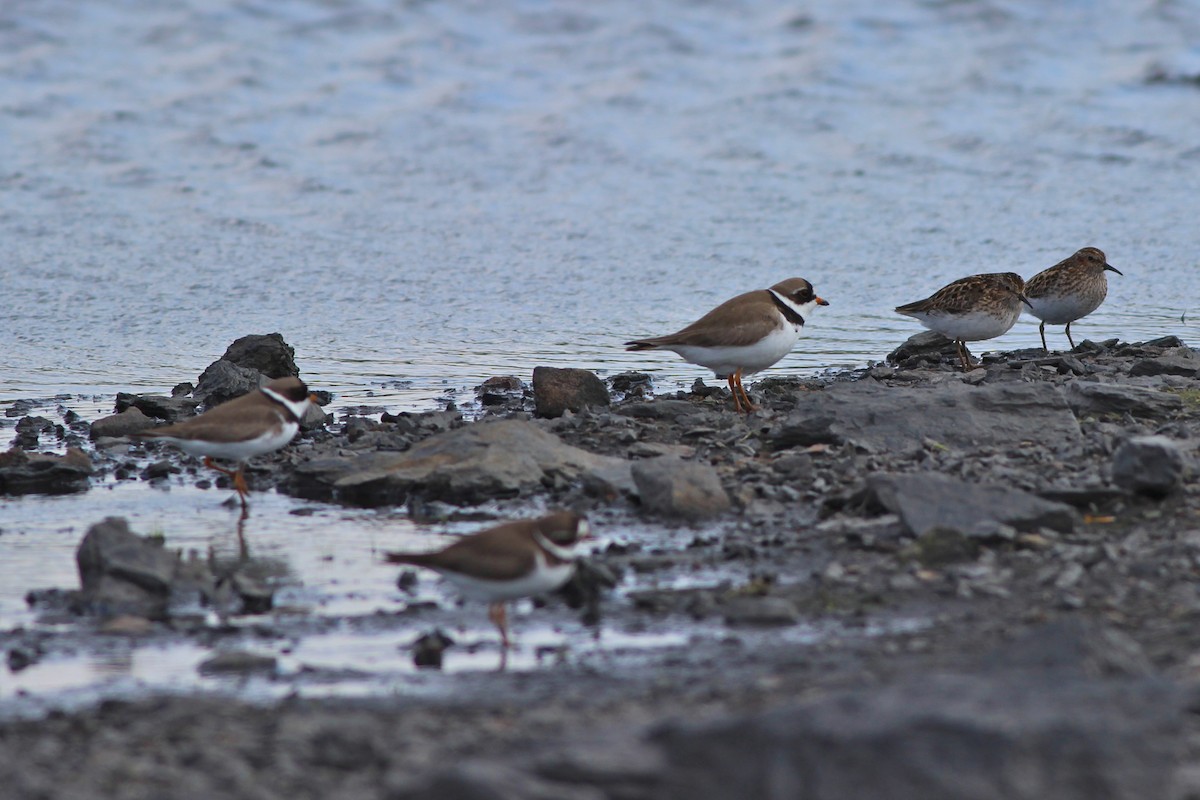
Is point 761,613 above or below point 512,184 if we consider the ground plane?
below

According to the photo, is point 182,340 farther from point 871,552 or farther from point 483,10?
point 483,10

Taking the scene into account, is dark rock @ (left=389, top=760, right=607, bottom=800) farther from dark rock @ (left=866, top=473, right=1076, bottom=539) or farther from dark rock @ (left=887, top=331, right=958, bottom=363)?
dark rock @ (left=887, top=331, right=958, bottom=363)

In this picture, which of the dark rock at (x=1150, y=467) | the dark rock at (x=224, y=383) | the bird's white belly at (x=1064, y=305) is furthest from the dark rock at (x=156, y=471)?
the bird's white belly at (x=1064, y=305)

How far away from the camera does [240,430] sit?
30.5 ft

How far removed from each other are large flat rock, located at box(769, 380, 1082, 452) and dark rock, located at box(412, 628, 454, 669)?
4021mm

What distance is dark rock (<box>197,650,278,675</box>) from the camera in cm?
626

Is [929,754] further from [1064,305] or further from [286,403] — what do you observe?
[1064,305]

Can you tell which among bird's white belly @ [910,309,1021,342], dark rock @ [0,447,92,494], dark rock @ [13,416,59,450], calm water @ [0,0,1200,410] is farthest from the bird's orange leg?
bird's white belly @ [910,309,1021,342]

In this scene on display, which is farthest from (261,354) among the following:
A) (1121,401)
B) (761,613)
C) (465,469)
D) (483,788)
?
(483,788)

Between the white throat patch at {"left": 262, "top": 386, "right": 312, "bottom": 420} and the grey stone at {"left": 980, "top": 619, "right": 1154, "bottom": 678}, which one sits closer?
the grey stone at {"left": 980, "top": 619, "right": 1154, "bottom": 678}

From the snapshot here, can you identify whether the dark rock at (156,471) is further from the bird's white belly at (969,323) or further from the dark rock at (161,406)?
the bird's white belly at (969,323)

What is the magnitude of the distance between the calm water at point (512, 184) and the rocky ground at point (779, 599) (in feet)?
3.28

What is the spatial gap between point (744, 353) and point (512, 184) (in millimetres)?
10601

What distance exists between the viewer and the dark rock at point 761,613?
669cm
